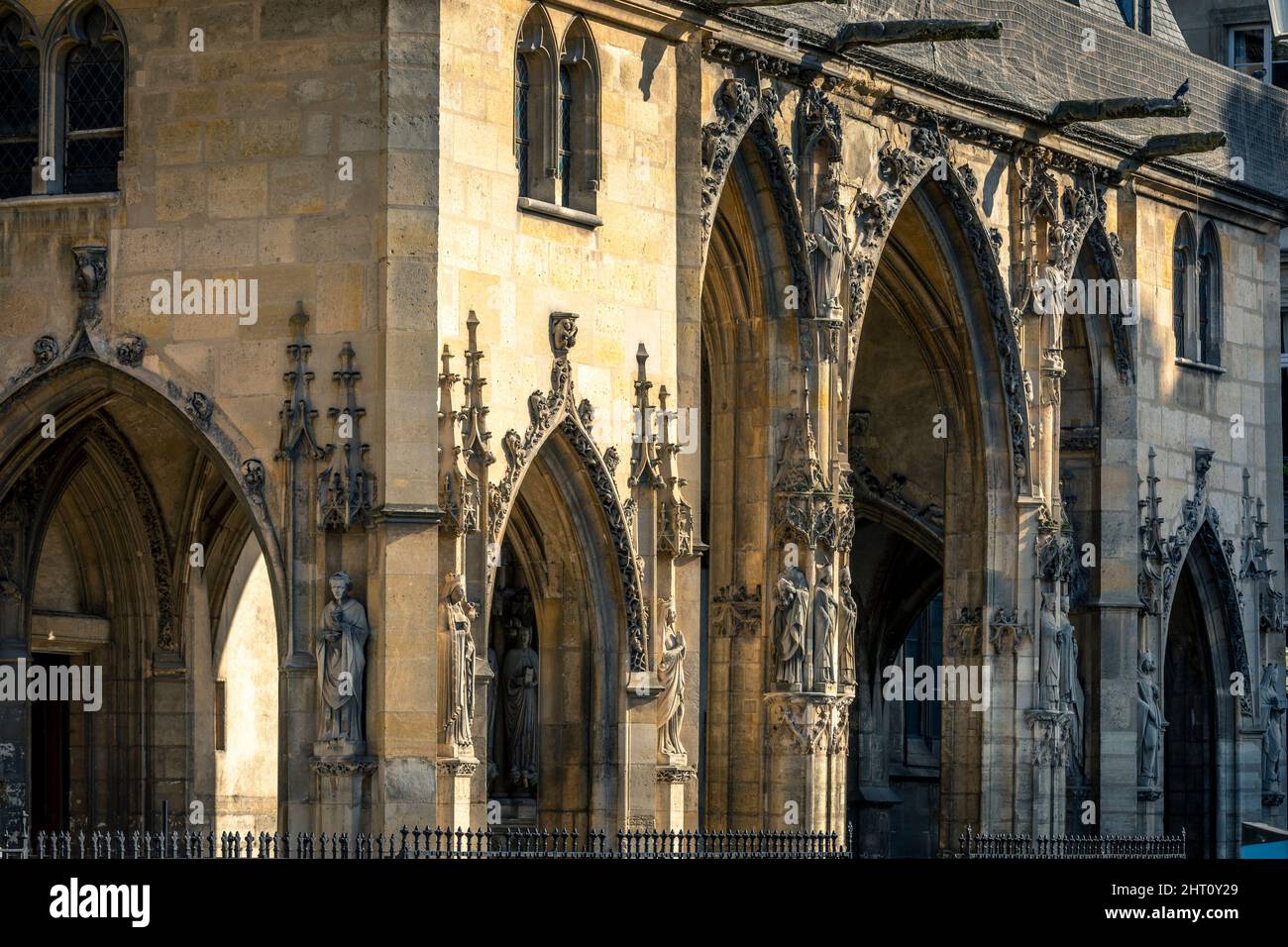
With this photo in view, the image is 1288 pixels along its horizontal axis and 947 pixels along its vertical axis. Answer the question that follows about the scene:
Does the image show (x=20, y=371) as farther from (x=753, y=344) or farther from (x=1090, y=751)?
(x=1090, y=751)

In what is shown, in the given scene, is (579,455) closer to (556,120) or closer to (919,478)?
(556,120)

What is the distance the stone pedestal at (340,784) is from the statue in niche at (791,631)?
8303mm

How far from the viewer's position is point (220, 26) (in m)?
39.4

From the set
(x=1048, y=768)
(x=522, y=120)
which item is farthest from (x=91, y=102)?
(x=1048, y=768)

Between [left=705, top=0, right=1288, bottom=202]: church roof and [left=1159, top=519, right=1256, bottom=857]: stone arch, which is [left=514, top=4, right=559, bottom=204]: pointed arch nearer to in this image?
[left=705, top=0, right=1288, bottom=202]: church roof

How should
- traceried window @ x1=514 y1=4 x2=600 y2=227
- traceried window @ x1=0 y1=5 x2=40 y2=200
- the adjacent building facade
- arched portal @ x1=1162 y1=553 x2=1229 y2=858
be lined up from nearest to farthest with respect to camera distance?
the adjacent building facade → traceried window @ x1=0 y1=5 x2=40 y2=200 → traceried window @ x1=514 y1=4 x2=600 y2=227 → arched portal @ x1=1162 y1=553 x2=1229 y2=858

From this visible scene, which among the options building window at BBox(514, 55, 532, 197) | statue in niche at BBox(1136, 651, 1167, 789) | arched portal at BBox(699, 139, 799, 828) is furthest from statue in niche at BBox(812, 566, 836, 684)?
statue in niche at BBox(1136, 651, 1167, 789)

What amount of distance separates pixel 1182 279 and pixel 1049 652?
25.3ft

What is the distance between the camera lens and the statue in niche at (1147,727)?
5369 centimetres

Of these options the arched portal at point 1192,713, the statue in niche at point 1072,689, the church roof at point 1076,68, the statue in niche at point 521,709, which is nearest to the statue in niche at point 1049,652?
the statue in niche at point 1072,689

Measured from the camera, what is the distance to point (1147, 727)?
5372 cm

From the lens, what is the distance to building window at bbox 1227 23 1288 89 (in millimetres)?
64312

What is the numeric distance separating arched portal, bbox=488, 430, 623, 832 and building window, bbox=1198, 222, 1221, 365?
17.5 metres
